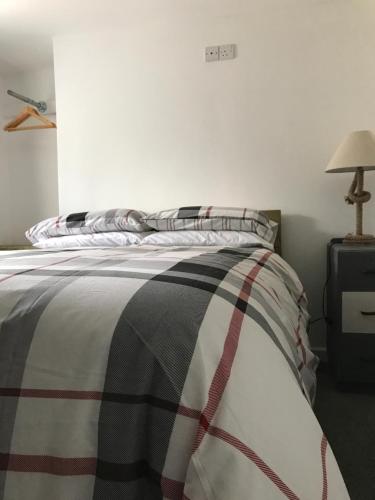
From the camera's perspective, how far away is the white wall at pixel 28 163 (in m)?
2.94

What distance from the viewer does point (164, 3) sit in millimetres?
2150

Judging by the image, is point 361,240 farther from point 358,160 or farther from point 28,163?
point 28,163

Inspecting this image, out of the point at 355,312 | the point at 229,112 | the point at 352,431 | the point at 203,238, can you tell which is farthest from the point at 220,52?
the point at 352,431

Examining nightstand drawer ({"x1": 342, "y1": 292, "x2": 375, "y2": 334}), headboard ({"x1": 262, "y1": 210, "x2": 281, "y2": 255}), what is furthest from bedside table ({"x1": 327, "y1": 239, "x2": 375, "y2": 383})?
headboard ({"x1": 262, "y1": 210, "x2": 281, "y2": 255})

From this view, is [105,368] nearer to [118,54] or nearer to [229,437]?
[229,437]

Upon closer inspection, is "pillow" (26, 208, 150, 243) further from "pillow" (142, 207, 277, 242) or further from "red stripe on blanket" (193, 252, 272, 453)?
"red stripe on blanket" (193, 252, 272, 453)

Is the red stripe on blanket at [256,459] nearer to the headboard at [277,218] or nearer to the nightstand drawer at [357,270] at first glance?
the nightstand drawer at [357,270]

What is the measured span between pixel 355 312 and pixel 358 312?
13 mm

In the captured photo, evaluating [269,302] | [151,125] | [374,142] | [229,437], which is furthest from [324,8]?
[229,437]

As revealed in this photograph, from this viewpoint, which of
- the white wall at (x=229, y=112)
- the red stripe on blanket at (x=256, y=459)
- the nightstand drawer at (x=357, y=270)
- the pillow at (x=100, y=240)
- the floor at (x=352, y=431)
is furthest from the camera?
the white wall at (x=229, y=112)

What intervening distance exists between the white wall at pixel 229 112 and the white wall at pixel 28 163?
1.40 ft

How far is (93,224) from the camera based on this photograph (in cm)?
199

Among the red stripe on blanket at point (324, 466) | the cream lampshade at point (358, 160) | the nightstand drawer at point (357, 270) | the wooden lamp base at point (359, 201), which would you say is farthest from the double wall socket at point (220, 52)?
the red stripe on blanket at point (324, 466)

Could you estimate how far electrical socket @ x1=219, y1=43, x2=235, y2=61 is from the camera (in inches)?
87.2
